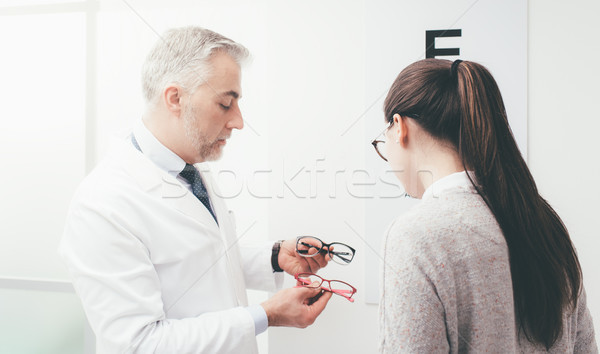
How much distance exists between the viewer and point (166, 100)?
3.41 feet

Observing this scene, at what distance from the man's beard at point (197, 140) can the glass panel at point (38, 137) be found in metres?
0.99

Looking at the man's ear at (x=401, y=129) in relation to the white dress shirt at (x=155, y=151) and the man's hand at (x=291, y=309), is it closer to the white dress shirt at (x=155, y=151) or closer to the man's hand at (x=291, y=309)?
the man's hand at (x=291, y=309)

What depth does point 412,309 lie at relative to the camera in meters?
0.60

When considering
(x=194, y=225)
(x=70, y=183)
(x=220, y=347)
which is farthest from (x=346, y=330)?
(x=70, y=183)

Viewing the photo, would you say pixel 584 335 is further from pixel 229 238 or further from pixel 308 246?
pixel 229 238

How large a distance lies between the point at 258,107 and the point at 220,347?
925 millimetres

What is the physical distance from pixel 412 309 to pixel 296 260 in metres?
0.71

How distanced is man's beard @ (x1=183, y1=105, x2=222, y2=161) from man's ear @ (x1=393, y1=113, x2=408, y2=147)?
22.3 inches

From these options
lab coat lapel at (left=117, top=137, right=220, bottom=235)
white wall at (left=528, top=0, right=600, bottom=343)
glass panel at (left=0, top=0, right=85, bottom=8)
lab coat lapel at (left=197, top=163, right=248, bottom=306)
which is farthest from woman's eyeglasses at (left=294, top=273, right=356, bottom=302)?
glass panel at (left=0, top=0, right=85, bottom=8)

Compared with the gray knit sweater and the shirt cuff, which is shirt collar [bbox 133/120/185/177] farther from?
the gray knit sweater

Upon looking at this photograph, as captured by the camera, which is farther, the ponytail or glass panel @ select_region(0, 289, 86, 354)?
glass panel @ select_region(0, 289, 86, 354)

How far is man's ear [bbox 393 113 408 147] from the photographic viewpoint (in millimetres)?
750

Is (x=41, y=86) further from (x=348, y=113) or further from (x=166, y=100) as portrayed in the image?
(x=348, y=113)

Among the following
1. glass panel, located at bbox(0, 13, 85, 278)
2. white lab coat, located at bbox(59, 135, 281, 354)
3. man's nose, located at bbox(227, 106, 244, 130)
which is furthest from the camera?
glass panel, located at bbox(0, 13, 85, 278)
